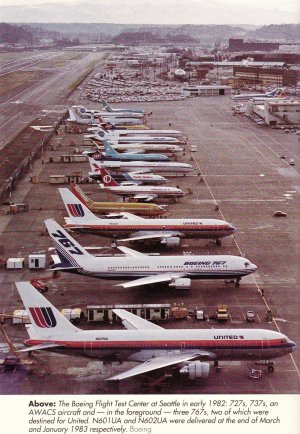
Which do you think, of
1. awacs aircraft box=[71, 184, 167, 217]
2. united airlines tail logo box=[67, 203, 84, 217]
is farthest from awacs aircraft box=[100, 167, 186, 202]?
united airlines tail logo box=[67, 203, 84, 217]

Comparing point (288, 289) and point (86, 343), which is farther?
point (288, 289)

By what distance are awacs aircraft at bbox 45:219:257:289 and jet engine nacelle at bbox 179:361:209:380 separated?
1875 cm

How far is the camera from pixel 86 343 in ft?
170

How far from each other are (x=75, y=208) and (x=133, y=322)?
30491 millimetres

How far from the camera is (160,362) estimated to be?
50.8m

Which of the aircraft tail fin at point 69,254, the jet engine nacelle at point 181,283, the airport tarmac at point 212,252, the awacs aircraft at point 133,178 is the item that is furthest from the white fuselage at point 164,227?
the awacs aircraft at point 133,178

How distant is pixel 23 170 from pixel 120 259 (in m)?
69.1

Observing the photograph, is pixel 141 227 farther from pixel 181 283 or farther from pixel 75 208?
pixel 181 283

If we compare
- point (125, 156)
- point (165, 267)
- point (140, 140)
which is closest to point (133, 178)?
point (125, 156)

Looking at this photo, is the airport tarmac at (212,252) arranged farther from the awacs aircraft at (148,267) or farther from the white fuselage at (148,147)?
the white fuselage at (148,147)

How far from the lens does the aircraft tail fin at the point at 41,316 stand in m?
51.1

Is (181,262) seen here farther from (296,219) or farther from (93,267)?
(296,219)
